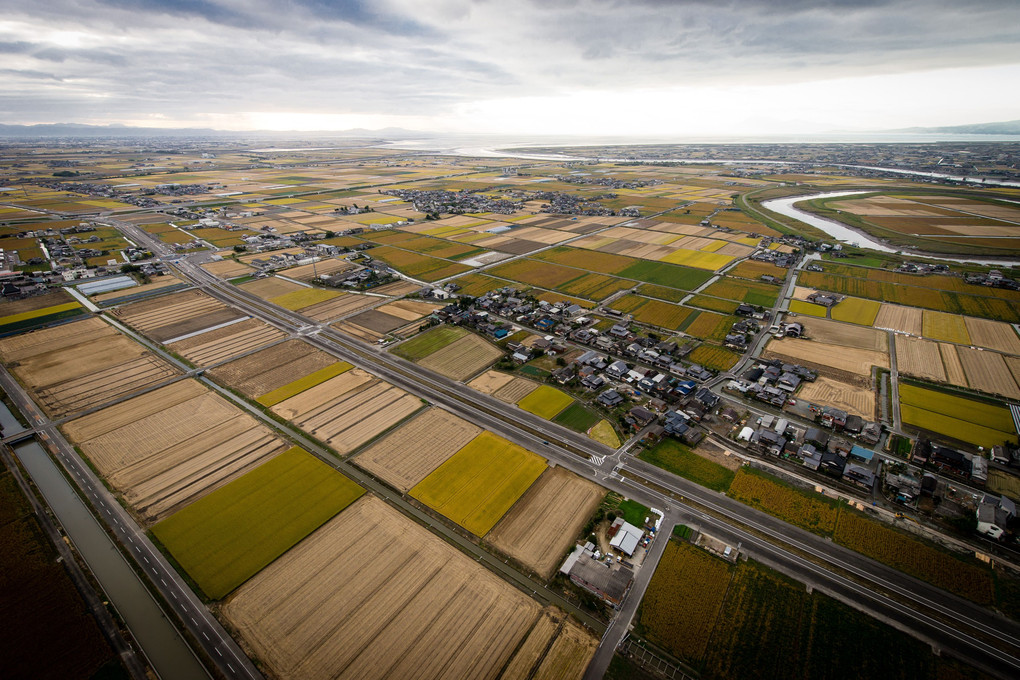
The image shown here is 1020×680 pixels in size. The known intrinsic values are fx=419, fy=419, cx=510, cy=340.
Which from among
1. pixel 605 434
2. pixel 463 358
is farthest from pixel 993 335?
pixel 463 358

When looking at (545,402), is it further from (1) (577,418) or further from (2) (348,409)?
(2) (348,409)

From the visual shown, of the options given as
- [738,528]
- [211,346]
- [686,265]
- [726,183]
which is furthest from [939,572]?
[726,183]

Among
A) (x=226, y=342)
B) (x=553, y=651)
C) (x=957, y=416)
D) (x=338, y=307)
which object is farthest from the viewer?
(x=338, y=307)

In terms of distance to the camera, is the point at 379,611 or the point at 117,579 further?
the point at 117,579

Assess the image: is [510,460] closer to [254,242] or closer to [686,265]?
[686,265]

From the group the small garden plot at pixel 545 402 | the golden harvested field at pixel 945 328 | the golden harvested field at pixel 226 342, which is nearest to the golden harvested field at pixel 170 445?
the golden harvested field at pixel 226 342

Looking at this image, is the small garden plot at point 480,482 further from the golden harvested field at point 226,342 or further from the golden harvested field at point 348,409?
the golden harvested field at point 226,342

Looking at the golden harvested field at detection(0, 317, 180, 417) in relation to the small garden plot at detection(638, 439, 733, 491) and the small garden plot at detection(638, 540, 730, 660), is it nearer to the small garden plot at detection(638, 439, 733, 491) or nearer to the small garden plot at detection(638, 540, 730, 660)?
the small garden plot at detection(638, 439, 733, 491)
